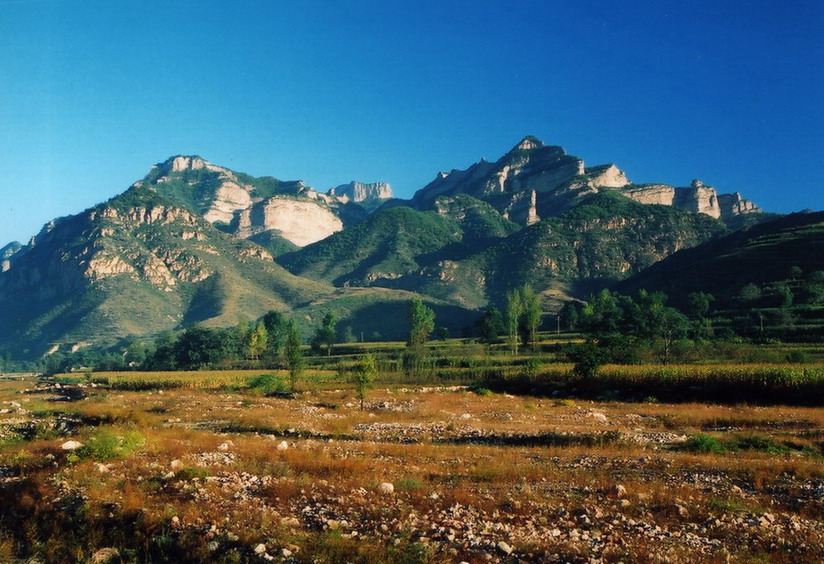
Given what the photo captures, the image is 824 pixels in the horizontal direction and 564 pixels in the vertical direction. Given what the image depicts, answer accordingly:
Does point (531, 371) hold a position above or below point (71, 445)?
below

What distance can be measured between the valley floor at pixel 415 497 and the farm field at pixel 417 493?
0.05 m

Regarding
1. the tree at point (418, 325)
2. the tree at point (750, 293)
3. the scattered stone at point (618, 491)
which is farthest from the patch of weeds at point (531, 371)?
the tree at point (750, 293)

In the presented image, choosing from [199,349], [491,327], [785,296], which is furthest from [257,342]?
[785,296]

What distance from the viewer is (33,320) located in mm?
188000

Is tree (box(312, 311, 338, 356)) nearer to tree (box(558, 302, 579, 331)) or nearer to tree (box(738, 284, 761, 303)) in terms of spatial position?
tree (box(558, 302, 579, 331))

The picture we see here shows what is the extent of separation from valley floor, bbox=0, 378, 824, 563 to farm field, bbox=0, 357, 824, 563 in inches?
2.0

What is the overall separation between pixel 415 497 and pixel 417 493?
1.10ft

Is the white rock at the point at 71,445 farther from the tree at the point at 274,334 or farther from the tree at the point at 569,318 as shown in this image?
the tree at the point at 569,318

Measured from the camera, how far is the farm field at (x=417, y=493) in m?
9.98

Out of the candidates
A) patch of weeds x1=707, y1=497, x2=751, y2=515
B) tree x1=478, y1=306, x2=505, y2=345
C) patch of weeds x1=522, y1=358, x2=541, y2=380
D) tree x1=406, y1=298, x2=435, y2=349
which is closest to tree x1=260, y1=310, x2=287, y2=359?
tree x1=406, y1=298, x2=435, y2=349

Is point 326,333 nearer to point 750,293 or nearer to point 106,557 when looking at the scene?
point 750,293

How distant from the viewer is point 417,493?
13.1m

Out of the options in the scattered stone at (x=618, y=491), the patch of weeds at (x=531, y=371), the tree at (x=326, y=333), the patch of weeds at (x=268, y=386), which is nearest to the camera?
the scattered stone at (x=618, y=491)


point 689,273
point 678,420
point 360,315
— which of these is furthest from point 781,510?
point 360,315
